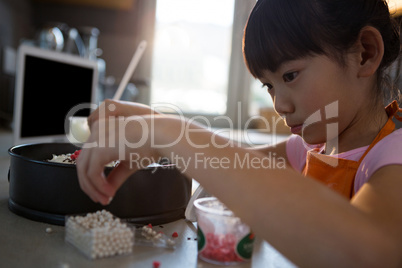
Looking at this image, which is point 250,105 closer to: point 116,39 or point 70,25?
point 116,39

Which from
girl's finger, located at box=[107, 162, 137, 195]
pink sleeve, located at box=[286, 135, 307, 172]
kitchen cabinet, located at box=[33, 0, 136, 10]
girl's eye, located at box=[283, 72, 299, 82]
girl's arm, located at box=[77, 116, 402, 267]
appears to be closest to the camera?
girl's arm, located at box=[77, 116, 402, 267]

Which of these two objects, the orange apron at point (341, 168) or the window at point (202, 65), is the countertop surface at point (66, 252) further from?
the window at point (202, 65)

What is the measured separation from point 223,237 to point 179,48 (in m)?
2.30

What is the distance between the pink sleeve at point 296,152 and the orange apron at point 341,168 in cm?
20

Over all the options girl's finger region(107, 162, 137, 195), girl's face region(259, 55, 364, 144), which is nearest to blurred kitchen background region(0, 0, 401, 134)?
girl's face region(259, 55, 364, 144)

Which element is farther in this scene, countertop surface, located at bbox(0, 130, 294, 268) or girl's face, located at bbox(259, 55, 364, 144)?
girl's face, located at bbox(259, 55, 364, 144)

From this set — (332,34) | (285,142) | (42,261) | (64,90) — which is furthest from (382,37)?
(64,90)

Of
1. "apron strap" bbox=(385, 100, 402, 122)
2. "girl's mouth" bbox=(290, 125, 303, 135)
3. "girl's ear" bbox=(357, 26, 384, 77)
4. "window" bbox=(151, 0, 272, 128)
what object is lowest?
"girl's mouth" bbox=(290, 125, 303, 135)

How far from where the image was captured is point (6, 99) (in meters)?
2.22

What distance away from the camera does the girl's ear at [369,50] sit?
0.62 meters

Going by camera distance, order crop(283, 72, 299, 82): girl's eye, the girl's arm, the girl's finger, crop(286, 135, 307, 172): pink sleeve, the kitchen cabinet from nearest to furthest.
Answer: the girl's arm < the girl's finger < crop(283, 72, 299, 82): girl's eye < crop(286, 135, 307, 172): pink sleeve < the kitchen cabinet

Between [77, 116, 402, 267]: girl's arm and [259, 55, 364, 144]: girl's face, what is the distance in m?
0.17

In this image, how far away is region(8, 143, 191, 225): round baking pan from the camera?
0.55 m

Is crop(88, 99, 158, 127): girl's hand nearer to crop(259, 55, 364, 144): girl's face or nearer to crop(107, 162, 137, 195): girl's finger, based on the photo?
crop(107, 162, 137, 195): girl's finger
